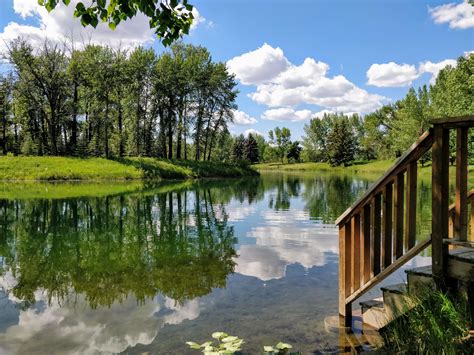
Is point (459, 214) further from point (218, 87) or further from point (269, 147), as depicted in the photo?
point (269, 147)

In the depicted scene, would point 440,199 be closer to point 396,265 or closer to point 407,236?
point 407,236

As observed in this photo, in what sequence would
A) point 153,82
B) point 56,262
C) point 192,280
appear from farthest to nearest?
point 153,82 → point 56,262 → point 192,280

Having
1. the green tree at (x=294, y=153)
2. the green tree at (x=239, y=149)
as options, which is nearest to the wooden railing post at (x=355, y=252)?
the green tree at (x=239, y=149)

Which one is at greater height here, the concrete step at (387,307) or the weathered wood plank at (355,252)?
→ the weathered wood plank at (355,252)

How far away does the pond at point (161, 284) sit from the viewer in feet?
16.6

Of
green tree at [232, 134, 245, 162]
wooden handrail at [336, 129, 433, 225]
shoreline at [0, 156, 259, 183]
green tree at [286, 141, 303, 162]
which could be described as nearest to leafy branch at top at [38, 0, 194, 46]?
wooden handrail at [336, 129, 433, 225]

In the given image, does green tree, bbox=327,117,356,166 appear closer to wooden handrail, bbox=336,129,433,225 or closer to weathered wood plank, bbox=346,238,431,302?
weathered wood plank, bbox=346,238,431,302

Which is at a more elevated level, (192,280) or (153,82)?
(153,82)

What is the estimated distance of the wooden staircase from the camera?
3.91 meters

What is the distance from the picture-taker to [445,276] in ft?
13.4

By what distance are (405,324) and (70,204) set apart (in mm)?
18576

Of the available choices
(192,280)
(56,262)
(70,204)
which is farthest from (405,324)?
(70,204)

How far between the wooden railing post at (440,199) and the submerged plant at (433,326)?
0.78 feet

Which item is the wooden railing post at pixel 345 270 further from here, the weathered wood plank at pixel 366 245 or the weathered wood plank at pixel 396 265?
the weathered wood plank at pixel 366 245
